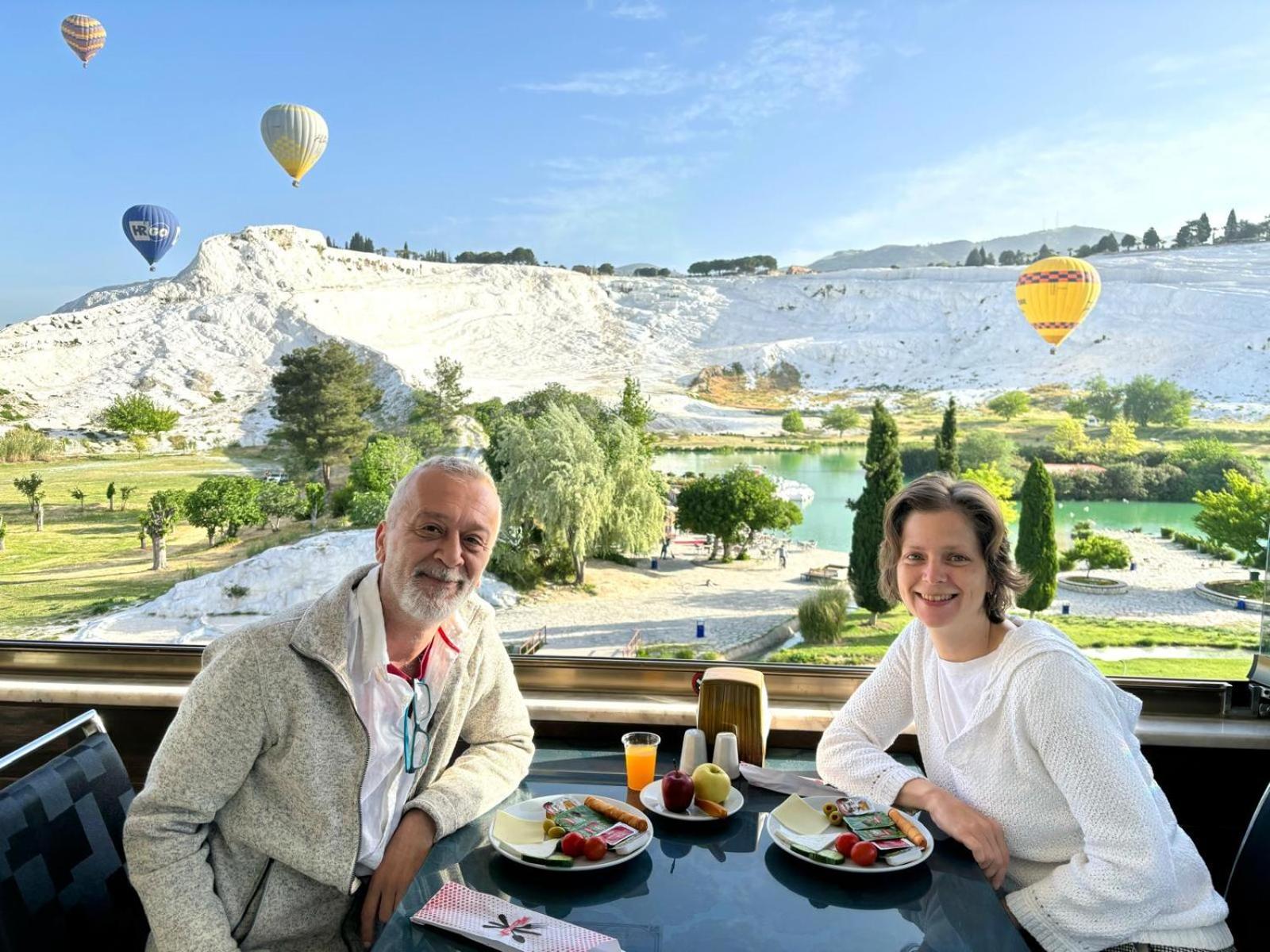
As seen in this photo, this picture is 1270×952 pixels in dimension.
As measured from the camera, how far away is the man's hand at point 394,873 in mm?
1533

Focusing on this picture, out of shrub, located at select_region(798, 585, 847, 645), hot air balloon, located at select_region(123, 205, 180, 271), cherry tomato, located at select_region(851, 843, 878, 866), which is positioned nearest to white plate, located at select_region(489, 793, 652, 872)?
cherry tomato, located at select_region(851, 843, 878, 866)

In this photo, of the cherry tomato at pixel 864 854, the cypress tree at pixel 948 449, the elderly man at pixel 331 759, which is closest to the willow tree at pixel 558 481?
the cypress tree at pixel 948 449

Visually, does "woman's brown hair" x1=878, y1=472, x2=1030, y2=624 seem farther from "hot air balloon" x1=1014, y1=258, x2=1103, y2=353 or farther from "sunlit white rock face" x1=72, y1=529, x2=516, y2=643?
"sunlit white rock face" x1=72, y1=529, x2=516, y2=643

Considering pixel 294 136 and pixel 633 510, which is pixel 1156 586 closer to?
pixel 633 510

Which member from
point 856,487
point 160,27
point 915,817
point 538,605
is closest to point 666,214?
point 856,487

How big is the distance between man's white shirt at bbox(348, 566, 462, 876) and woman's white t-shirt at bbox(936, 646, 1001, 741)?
3.27 feet

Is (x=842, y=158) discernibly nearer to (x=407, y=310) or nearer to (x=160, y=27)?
(x=407, y=310)

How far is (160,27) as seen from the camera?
10.6 ft

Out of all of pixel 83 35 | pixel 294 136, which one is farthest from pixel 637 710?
pixel 83 35

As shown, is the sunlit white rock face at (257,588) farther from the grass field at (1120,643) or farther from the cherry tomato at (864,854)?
the cherry tomato at (864,854)

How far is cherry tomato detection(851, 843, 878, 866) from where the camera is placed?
4.72 ft

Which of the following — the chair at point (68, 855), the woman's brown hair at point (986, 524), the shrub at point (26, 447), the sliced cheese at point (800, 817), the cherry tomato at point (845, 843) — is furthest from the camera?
the shrub at point (26, 447)

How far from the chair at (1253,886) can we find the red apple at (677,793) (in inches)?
41.7

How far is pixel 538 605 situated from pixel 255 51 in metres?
2.20
